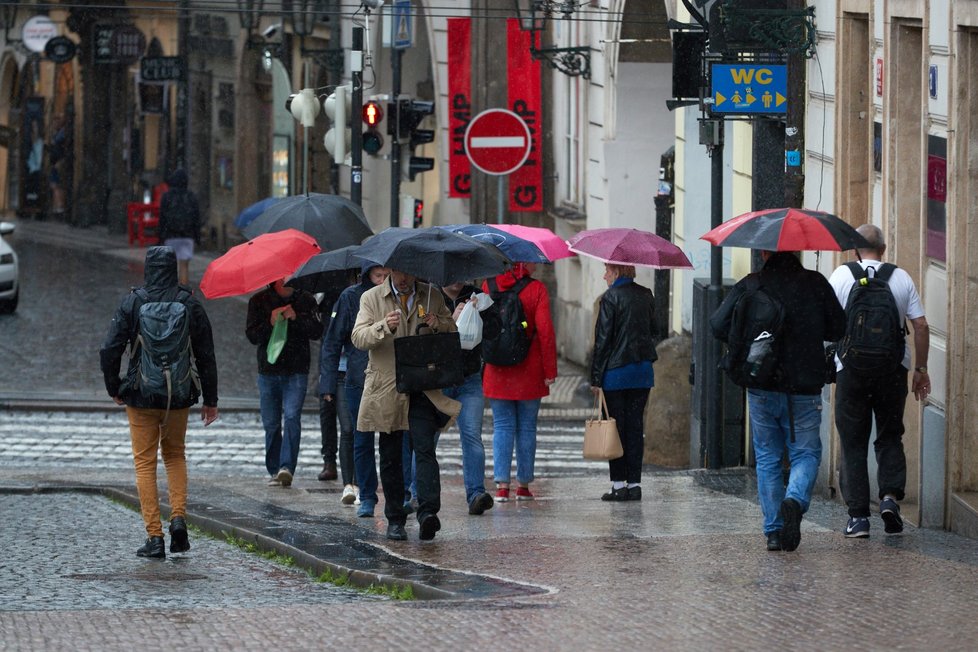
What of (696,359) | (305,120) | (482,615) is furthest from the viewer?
(305,120)

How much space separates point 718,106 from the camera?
1384 cm

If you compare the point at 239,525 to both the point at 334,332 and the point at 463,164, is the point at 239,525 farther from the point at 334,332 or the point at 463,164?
the point at 463,164

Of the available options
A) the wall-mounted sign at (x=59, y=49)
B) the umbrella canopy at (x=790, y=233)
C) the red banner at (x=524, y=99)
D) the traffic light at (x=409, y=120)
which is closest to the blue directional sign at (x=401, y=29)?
the traffic light at (x=409, y=120)

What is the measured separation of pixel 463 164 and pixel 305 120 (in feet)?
17.2

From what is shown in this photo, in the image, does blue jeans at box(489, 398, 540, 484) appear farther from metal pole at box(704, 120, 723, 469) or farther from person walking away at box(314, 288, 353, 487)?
metal pole at box(704, 120, 723, 469)

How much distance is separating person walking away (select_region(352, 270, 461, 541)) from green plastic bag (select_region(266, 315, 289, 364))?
9.99ft

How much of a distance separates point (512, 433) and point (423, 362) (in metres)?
2.73

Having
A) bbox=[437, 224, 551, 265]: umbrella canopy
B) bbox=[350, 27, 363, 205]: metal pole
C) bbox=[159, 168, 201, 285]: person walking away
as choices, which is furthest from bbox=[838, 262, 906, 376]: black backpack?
bbox=[159, 168, 201, 285]: person walking away

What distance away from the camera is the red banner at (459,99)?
26547mm

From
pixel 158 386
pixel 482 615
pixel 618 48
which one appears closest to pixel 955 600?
pixel 482 615

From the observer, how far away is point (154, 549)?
10656mm

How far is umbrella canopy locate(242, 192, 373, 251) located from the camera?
14.7 meters

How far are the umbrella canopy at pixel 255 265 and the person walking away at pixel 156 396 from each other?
206 cm

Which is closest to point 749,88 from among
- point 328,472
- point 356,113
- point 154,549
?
point 328,472
